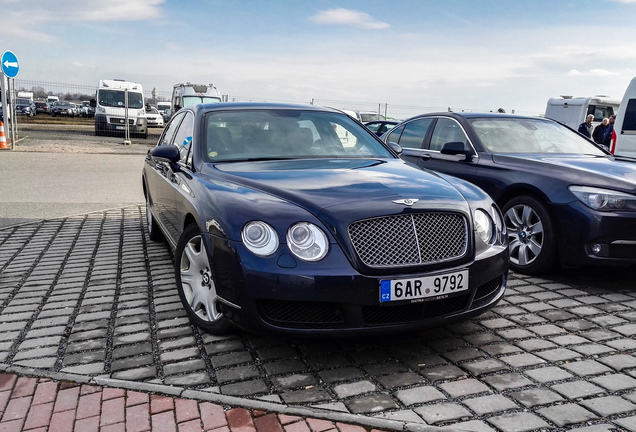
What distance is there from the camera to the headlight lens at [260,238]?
312 cm

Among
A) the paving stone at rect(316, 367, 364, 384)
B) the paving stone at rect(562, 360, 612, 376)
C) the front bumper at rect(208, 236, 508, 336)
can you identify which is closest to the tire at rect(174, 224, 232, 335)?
the front bumper at rect(208, 236, 508, 336)

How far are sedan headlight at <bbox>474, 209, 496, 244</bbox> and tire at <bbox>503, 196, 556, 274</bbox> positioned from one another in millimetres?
1522

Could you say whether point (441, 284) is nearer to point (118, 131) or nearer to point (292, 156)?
point (292, 156)

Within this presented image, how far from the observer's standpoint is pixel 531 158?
549 centimetres

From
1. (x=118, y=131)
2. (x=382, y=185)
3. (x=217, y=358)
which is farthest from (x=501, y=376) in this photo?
(x=118, y=131)

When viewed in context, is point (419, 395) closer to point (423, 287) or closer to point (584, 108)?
point (423, 287)

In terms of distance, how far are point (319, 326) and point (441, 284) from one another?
0.73 m

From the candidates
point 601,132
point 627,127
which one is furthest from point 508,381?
point 601,132

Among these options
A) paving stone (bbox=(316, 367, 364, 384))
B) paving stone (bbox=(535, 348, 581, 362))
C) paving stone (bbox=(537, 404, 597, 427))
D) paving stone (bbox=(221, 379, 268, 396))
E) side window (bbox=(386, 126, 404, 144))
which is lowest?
paving stone (bbox=(221, 379, 268, 396))

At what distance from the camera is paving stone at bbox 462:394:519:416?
9.16ft

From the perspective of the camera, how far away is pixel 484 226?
3588 mm

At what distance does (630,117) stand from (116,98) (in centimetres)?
2130

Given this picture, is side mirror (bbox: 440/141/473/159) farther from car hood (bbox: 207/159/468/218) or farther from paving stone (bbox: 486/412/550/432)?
paving stone (bbox: 486/412/550/432)

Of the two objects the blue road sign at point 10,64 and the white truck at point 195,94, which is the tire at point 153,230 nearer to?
the blue road sign at point 10,64
